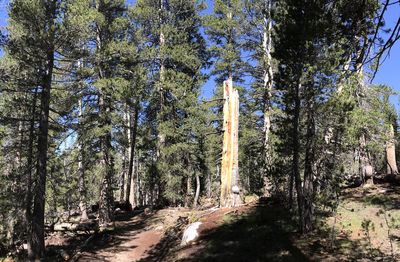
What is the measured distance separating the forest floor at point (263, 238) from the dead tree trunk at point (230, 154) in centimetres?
98

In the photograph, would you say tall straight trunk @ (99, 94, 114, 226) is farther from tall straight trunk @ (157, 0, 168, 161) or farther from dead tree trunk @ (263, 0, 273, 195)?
dead tree trunk @ (263, 0, 273, 195)

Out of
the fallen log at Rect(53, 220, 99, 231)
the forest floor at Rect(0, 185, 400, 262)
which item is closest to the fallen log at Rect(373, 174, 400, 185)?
the forest floor at Rect(0, 185, 400, 262)

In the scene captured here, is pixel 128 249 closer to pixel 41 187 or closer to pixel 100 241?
pixel 100 241

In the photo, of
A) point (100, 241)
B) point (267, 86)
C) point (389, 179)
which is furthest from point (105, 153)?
point (389, 179)

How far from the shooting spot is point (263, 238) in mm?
10898

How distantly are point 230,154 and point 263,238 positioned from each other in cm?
623

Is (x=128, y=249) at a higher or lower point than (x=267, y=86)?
lower

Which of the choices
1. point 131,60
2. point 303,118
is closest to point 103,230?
point 131,60

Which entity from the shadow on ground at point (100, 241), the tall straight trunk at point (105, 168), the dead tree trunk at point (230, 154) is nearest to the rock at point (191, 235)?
the shadow on ground at point (100, 241)

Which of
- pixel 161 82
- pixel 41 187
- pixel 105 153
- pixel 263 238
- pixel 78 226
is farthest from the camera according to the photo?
pixel 161 82

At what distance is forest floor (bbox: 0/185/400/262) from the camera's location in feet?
31.4

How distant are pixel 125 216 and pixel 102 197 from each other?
14.7ft

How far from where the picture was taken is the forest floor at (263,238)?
31.4 ft

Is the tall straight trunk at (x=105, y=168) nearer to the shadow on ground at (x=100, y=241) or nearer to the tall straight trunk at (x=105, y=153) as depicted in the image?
the tall straight trunk at (x=105, y=153)
